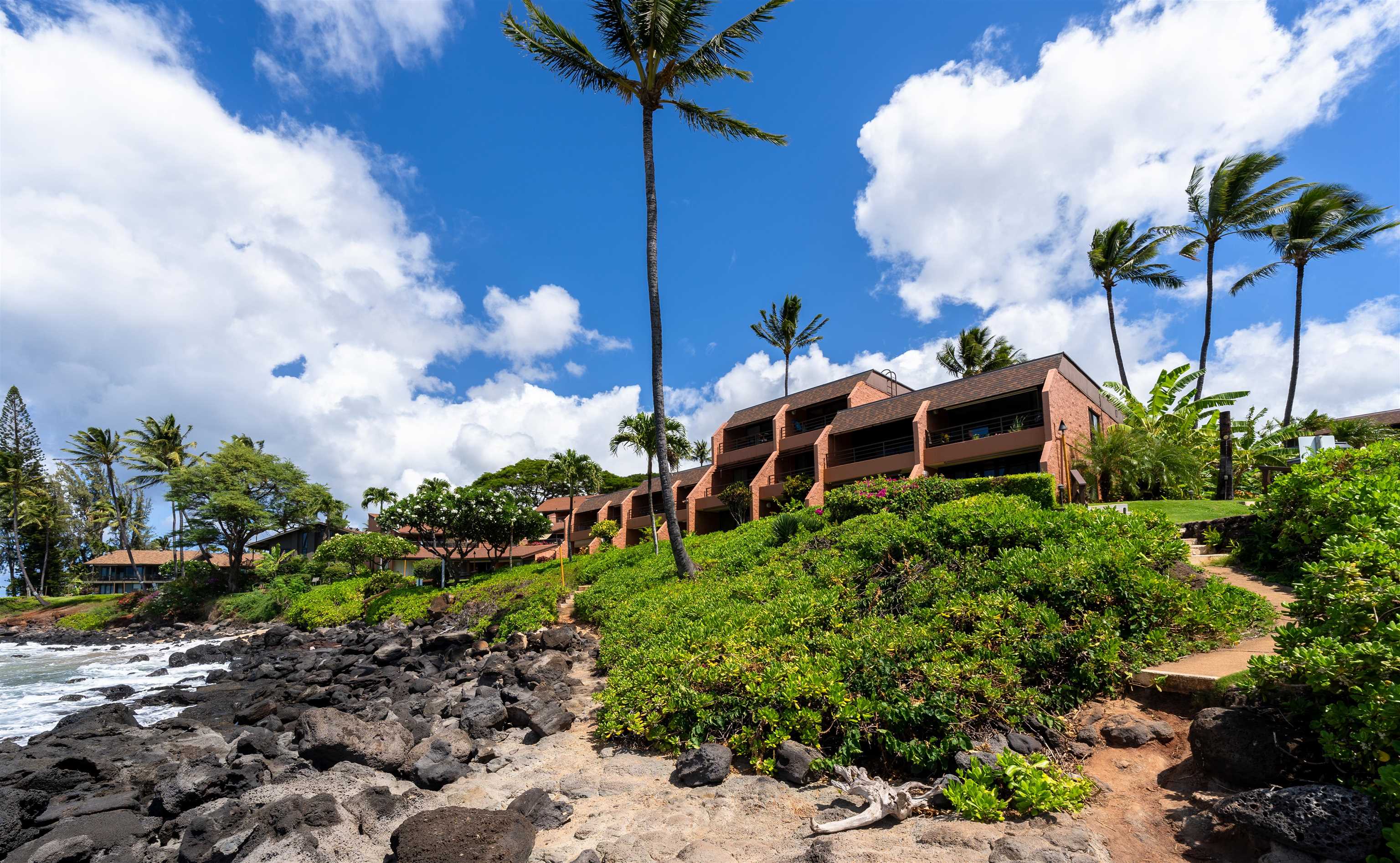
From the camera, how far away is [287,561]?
4044 cm

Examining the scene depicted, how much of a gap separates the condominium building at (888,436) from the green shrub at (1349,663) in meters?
17.7

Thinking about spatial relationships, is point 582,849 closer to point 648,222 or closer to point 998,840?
point 998,840

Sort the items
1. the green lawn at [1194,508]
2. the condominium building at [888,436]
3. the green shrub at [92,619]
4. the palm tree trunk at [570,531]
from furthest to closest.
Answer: the palm tree trunk at [570,531], the green shrub at [92,619], the condominium building at [888,436], the green lawn at [1194,508]

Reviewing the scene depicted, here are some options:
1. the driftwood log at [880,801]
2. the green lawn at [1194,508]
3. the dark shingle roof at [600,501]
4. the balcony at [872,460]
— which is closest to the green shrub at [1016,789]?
the driftwood log at [880,801]

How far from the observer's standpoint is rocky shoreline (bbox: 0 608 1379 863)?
4578mm

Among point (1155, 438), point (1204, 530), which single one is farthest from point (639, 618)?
point (1155, 438)

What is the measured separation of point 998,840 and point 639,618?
9964 millimetres

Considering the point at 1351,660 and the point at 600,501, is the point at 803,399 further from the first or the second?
the point at 1351,660

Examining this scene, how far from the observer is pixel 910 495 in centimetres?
1557

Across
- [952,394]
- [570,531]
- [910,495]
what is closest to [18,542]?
[570,531]

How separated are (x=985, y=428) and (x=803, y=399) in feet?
36.2

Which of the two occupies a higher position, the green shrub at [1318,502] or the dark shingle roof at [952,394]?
the dark shingle roof at [952,394]

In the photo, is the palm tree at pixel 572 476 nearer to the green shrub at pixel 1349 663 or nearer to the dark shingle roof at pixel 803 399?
the dark shingle roof at pixel 803 399

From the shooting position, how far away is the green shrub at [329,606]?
30.5m
